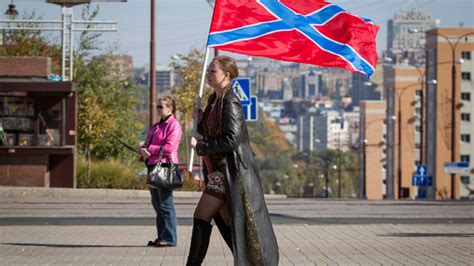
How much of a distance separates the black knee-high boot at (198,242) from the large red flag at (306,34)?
7.22 feet

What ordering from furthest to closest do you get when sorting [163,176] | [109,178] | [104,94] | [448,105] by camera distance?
[448,105] < [104,94] < [109,178] < [163,176]

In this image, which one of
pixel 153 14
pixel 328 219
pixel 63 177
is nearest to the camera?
pixel 328 219

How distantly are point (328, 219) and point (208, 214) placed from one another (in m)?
13.0

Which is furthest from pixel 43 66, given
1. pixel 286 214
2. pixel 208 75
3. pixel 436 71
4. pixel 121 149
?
pixel 436 71

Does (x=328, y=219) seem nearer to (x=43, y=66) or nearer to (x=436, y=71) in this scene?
(x=43, y=66)

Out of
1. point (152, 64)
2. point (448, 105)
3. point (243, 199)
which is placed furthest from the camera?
point (448, 105)

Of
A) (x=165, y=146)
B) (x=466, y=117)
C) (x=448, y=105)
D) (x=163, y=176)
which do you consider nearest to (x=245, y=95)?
(x=165, y=146)

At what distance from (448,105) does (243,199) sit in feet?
416

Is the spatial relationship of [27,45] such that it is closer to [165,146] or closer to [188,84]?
[188,84]

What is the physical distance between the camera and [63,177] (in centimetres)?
3547

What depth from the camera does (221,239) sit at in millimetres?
16734

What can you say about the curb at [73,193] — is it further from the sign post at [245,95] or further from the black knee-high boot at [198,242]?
the black knee-high boot at [198,242]

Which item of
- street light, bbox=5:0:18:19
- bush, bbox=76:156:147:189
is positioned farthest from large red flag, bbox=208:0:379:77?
street light, bbox=5:0:18:19

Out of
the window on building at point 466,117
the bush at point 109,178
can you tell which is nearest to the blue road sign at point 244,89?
the bush at point 109,178
